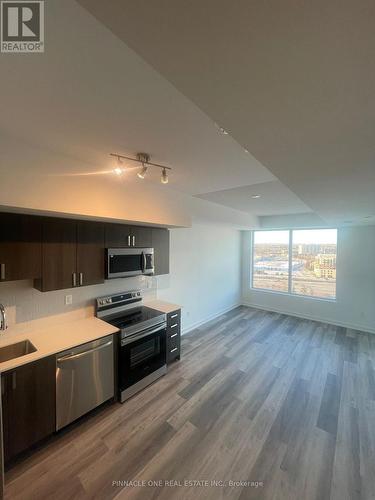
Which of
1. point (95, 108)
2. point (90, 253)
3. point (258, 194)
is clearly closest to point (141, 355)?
point (90, 253)

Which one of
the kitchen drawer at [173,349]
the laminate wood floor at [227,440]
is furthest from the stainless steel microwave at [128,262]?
the laminate wood floor at [227,440]

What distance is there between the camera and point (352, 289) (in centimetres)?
487

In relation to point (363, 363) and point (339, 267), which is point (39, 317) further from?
point (339, 267)

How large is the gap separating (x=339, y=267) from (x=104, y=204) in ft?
18.0

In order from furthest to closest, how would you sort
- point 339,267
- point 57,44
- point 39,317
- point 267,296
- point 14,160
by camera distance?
point 267,296
point 339,267
point 39,317
point 14,160
point 57,44

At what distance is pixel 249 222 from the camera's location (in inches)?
205

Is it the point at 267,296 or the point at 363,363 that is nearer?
the point at 363,363

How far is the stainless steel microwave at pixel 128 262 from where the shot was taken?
8.49ft

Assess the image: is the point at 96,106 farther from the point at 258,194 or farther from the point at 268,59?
the point at 258,194

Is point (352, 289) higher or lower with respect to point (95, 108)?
lower

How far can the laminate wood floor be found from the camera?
5.38ft

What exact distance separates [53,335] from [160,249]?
176cm

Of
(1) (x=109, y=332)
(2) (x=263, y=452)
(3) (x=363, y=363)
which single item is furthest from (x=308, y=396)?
(1) (x=109, y=332)

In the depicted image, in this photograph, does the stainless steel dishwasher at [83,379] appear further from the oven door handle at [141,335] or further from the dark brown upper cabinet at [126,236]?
Answer: the dark brown upper cabinet at [126,236]
